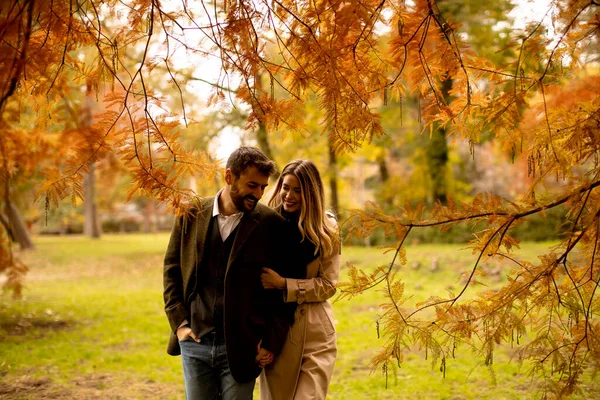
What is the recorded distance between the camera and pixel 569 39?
2.88m

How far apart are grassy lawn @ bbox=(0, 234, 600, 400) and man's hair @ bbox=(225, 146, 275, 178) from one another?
125cm

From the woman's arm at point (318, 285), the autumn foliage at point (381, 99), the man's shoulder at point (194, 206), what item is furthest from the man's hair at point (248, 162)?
the woman's arm at point (318, 285)

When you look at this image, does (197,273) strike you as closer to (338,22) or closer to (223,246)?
(223,246)

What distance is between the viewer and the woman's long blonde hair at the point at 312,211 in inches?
122

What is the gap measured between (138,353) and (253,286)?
461 cm

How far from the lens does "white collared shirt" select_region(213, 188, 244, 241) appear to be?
10.0 feet

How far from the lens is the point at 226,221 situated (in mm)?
3096

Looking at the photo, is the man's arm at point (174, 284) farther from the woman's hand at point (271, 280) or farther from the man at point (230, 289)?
the woman's hand at point (271, 280)

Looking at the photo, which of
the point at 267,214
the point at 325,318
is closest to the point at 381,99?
the point at 267,214

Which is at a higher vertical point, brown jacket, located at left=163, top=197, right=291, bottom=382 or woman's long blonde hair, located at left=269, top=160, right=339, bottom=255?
woman's long blonde hair, located at left=269, top=160, right=339, bottom=255

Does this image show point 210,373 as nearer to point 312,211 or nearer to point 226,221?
point 226,221

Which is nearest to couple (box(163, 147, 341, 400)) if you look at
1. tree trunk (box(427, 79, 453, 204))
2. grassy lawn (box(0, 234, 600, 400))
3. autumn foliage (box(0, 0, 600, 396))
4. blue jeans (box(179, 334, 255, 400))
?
blue jeans (box(179, 334, 255, 400))

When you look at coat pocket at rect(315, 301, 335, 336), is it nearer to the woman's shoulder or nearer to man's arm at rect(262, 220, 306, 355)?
man's arm at rect(262, 220, 306, 355)

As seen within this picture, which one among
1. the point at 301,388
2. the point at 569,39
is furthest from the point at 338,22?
the point at 301,388
